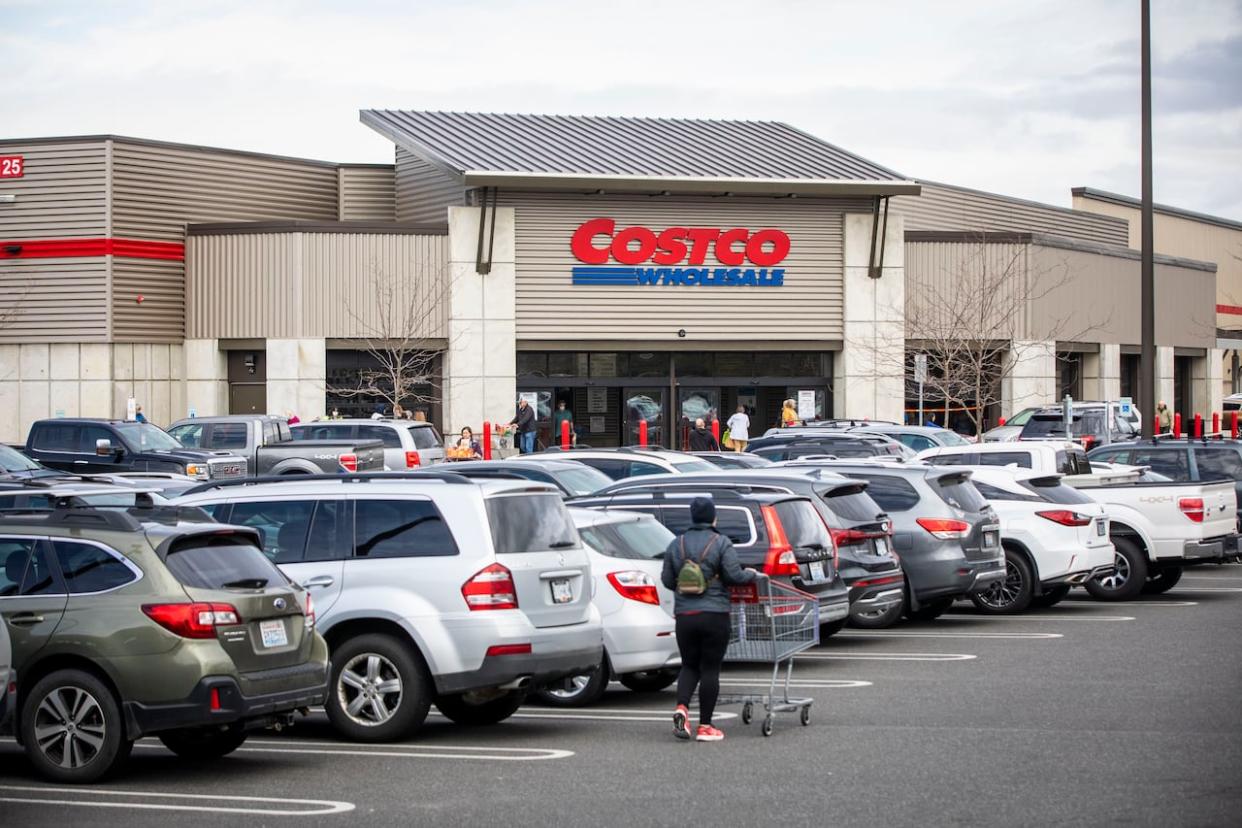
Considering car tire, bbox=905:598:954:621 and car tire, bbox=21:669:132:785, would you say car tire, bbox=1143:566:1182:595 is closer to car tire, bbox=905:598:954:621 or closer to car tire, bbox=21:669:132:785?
car tire, bbox=905:598:954:621

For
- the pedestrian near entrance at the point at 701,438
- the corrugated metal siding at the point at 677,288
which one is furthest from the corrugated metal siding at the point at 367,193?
the pedestrian near entrance at the point at 701,438

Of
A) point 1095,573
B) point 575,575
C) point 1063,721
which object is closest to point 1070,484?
point 1095,573

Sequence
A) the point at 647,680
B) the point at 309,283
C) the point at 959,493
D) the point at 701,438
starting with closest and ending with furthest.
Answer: the point at 647,680 → the point at 959,493 → the point at 701,438 → the point at 309,283

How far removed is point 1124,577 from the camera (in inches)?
837

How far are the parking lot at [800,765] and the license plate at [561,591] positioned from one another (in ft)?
3.17

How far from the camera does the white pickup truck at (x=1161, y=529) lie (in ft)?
68.0

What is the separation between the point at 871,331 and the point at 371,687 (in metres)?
35.7

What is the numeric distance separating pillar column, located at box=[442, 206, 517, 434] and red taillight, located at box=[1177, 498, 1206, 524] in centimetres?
2408

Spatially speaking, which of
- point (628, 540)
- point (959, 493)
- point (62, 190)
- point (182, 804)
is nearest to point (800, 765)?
point (628, 540)

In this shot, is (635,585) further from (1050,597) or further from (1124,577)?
(1124,577)

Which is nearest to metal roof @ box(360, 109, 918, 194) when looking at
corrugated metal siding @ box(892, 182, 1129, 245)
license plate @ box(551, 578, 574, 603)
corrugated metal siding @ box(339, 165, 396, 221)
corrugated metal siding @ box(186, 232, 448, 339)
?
corrugated metal siding @ box(339, 165, 396, 221)

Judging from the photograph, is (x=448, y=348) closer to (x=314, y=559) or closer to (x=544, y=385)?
(x=544, y=385)

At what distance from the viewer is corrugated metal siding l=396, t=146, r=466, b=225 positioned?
43.8m

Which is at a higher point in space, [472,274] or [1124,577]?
[472,274]
